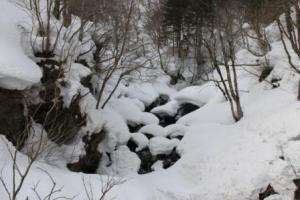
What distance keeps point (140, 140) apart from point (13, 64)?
716cm

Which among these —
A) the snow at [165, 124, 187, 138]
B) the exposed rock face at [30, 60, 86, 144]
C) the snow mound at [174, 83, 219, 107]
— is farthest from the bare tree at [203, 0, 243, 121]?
the exposed rock face at [30, 60, 86, 144]

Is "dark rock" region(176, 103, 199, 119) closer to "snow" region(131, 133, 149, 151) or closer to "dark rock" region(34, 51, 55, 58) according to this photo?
"snow" region(131, 133, 149, 151)

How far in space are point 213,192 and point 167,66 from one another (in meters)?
17.9

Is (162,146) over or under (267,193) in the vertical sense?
under

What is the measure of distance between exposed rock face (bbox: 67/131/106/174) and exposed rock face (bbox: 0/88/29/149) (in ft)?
7.06

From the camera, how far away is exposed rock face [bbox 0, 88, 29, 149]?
10602 millimetres

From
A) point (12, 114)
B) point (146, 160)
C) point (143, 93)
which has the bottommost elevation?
point (146, 160)

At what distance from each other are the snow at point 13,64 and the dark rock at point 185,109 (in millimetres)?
10293

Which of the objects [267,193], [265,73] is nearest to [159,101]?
[265,73]

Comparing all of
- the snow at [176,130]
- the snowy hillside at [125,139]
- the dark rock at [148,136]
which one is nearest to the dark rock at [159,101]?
the snowy hillside at [125,139]

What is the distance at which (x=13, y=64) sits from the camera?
33.3 feet

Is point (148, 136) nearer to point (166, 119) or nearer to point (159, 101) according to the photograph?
point (166, 119)

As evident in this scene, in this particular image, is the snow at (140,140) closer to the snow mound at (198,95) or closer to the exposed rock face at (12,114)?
the snow mound at (198,95)

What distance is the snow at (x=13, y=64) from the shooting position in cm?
1007
